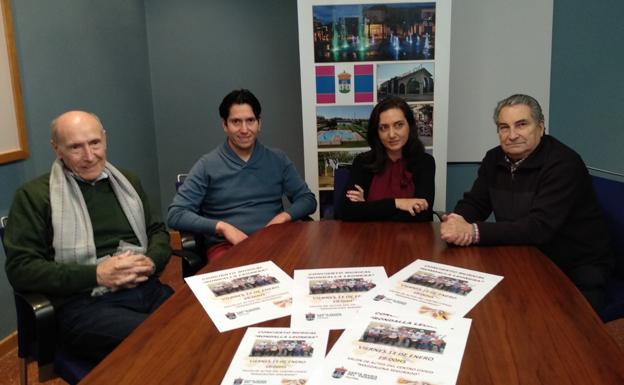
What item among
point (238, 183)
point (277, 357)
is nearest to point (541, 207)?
point (277, 357)

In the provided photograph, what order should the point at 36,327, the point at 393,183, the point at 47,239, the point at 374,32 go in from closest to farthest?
the point at 36,327, the point at 47,239, the point at 393,183, the point at 374,32

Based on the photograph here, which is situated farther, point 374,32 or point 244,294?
point 374,32

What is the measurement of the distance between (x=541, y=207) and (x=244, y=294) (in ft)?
3.72

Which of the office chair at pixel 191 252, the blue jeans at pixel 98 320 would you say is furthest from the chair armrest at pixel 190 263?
the blue jeans at pixel 98 320

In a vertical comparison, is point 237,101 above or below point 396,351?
above

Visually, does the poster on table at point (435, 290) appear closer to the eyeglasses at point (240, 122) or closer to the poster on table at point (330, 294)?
the poster on table at point (330, 294)

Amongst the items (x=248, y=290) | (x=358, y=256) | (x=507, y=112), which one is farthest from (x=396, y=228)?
(x=248, y=290)

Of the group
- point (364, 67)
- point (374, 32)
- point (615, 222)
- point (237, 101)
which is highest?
point (374, 32)

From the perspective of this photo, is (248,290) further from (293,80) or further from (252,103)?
(293,80)

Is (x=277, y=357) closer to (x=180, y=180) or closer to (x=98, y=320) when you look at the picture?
(x=98, y=320)

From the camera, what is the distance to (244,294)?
1350 millimetres

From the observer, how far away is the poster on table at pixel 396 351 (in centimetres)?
93

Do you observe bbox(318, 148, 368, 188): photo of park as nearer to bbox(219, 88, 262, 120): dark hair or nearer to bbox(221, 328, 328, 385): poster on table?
bbox(219, 88, 262, 120): dark hair

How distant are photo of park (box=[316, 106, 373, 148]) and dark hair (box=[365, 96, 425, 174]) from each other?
0.76 meters
